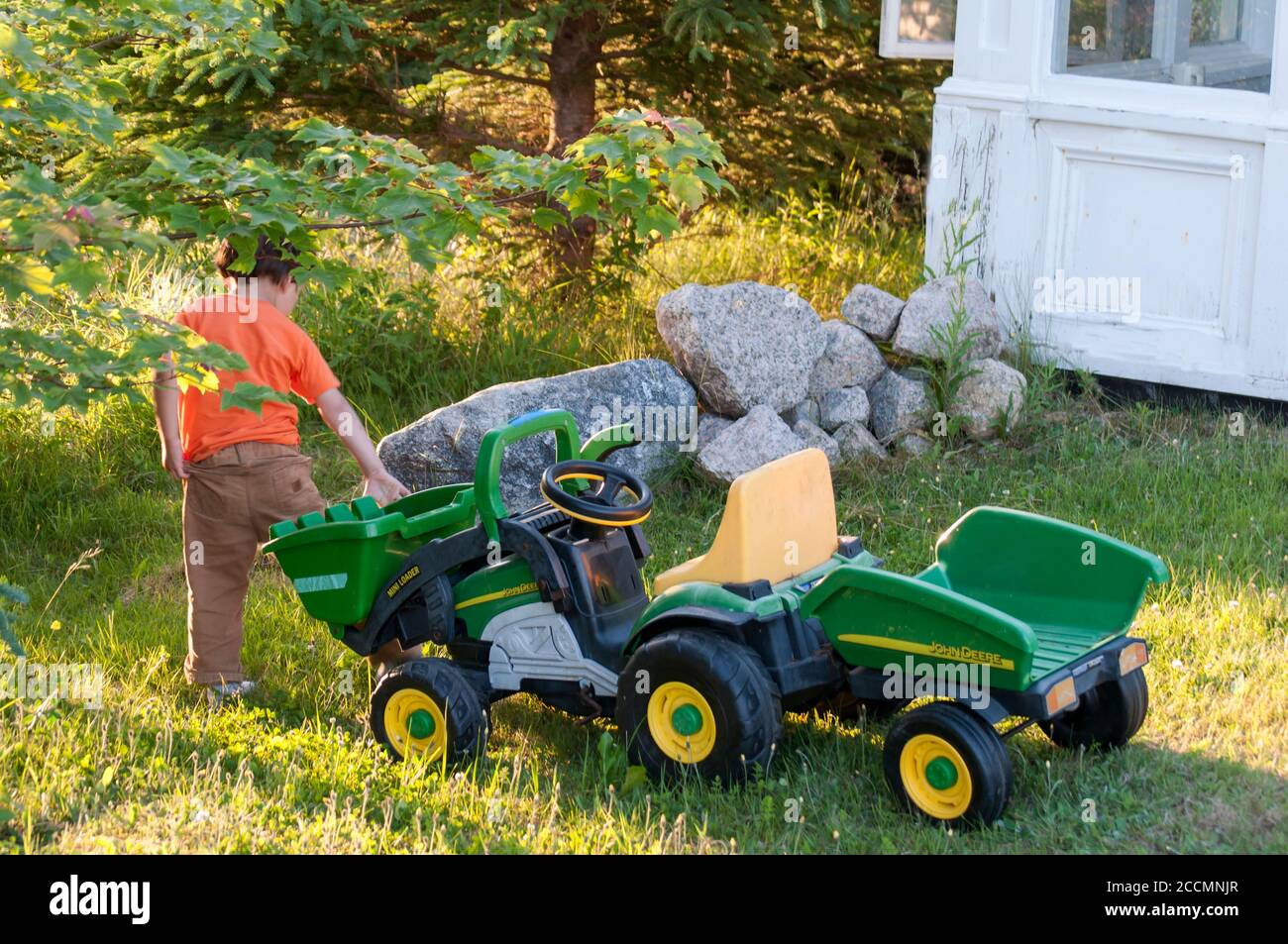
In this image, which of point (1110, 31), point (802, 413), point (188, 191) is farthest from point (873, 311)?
point (188, 191)

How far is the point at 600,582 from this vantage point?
4426 mm

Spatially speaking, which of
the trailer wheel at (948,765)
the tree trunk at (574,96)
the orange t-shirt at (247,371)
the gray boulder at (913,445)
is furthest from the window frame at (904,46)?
the trailer wheel at (948,765)

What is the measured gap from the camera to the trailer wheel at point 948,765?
150 inches

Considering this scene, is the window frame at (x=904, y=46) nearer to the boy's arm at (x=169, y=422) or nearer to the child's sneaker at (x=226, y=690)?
the boy's arm at (x=169, y=422)

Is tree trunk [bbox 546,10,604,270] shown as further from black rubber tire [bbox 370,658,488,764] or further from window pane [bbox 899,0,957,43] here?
black rubber tire [bbox 370,658,488,764]

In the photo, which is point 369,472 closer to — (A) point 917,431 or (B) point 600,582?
(B) point 600,582

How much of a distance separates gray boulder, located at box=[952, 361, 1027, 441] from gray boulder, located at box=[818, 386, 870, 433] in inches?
17.3

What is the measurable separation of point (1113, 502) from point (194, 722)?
3.87 meters

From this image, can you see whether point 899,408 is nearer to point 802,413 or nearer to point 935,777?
point 802,413

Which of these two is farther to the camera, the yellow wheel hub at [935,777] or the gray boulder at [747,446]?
the gray boulder at [747,446]

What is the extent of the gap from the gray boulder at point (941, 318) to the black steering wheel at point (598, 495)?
2963 mm

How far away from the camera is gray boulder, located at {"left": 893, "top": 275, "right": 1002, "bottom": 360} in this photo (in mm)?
7172

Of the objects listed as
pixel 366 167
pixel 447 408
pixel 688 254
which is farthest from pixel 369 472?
pixel 688 254

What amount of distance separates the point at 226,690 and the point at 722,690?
1979 mm
